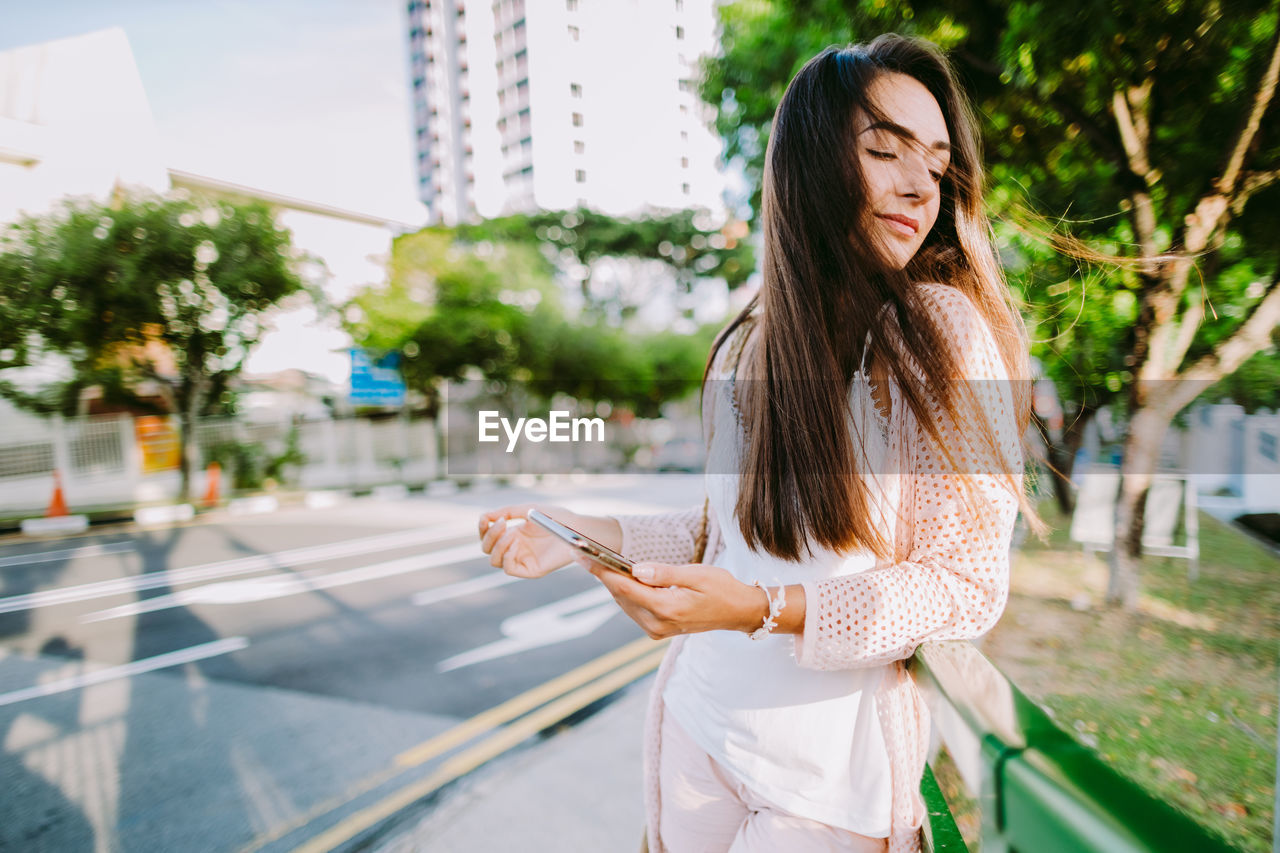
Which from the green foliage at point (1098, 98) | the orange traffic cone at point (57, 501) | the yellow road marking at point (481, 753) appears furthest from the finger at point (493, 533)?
the orange traffic cone at point (57, 501)

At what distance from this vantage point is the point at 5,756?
2947 millimetres

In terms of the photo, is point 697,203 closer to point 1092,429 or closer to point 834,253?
point 1092,429

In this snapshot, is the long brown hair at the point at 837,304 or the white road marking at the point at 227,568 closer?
the long brown hair at the point at 837,304

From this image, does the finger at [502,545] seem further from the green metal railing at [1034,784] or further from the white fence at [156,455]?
the white fence at [156,455]

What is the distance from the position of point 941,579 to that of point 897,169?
0.52 m

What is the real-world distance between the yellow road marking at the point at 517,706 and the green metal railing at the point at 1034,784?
2865 millimetres

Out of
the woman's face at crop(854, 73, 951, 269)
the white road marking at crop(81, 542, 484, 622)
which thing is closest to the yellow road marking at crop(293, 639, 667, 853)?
the white road marking at crop(81, 542, 484, 622)

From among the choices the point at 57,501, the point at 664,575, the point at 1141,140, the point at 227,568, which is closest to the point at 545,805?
the point at 664,575

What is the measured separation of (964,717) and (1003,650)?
3.77m

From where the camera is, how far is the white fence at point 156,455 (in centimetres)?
463

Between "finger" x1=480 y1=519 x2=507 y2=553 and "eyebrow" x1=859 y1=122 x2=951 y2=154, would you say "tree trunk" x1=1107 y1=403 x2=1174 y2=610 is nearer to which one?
"eyebrow" x1=859 y1=122 x2=951 y2=154

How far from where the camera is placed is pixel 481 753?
9.77ft

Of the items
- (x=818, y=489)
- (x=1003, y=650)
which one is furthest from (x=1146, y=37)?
(x=818, y=489)

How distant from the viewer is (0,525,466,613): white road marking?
4.11 meters
